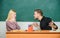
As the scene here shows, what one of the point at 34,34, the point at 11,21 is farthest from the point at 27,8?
the point at 34,34

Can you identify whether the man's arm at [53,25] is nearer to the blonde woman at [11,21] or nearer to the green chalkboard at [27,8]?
the green chalkboard at [27,8]

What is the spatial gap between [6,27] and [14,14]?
0.93 ft

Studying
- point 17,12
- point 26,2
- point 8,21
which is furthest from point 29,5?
point 8,21

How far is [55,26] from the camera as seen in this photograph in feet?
8.99

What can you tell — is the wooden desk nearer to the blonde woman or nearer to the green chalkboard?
the blonde woman

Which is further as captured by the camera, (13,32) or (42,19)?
(42,19)

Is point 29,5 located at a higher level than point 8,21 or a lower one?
higher

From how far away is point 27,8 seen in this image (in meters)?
2.76

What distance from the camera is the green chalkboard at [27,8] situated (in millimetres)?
2742

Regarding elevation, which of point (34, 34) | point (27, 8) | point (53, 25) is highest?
point (27, 8)

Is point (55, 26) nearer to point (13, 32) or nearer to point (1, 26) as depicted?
point (13, 32)

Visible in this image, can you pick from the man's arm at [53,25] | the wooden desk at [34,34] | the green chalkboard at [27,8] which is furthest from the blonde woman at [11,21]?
the man's arm at [53,25]

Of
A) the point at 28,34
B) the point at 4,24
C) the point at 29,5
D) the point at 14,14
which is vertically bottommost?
the point at 28,34

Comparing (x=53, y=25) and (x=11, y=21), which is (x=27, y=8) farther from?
(x=53, y=25)
